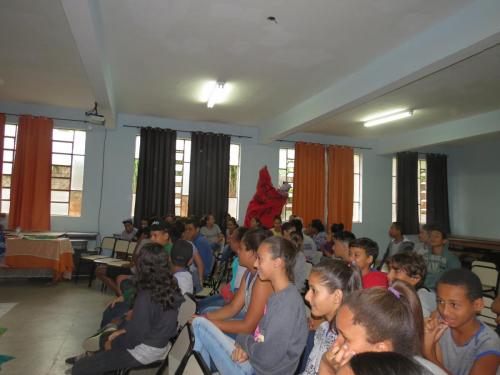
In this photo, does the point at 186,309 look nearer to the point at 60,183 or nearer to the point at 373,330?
the point at 373,330

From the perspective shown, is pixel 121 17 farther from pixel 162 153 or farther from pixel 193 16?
pixel 162 153

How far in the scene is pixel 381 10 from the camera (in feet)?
11.2

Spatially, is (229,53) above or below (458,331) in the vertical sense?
above

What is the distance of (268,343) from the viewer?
1.71 m

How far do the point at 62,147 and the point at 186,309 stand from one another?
6411 mm

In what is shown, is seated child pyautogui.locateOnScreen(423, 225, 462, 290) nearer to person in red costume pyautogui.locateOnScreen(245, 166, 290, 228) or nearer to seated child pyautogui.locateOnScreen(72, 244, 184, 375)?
seated child pyautogui.locateOnScreen(72, 244, 184, 375)

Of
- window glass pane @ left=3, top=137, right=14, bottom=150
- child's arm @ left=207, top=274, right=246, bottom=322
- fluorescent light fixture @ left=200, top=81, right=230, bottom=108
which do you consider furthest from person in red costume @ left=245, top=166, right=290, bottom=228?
window glass pane @ left=3, top=137, right=14, bottom=150

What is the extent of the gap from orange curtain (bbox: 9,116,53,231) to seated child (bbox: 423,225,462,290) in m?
6.89

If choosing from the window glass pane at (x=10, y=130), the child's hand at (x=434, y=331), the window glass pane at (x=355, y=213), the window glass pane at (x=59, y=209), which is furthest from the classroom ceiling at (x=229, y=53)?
the window glass pane at (x=355, y=213)

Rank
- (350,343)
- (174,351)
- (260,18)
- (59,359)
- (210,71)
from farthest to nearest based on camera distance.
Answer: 1. (210,71)
2. (260,18)
3. (59,359)
4. (174,351)
5. (350,343)

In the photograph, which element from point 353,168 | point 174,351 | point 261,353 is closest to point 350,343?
point 261,353

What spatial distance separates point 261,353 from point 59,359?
7.81 ft

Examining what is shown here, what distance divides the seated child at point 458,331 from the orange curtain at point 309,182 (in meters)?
6.74

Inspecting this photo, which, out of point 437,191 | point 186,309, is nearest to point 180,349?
point 186,309
